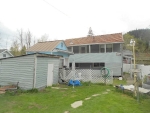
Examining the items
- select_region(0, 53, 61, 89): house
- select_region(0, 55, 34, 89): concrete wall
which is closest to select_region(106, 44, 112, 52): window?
select_region(0, 53, 61, 89): house

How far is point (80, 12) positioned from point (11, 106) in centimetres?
972

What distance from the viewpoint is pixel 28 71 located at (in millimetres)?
9367

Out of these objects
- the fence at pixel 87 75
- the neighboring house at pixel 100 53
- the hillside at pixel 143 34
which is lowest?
the fence at pixel 87 75

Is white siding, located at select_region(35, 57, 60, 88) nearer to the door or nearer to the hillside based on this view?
the door

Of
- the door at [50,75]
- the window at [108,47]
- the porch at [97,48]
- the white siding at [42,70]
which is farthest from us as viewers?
the window at [108,47]

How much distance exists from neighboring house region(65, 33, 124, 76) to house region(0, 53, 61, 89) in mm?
10004

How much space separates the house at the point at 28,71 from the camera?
9273 millimetres

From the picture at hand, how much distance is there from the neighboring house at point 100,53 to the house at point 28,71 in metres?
10.0

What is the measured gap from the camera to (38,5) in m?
9.98

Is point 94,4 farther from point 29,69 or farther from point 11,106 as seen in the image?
point 11,106

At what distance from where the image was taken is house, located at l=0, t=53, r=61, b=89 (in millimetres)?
9273

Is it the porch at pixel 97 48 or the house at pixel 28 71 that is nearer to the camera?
the house at pixel 28 71

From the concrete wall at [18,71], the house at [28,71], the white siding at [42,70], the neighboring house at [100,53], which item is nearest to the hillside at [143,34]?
the neighboring house at [100,53]

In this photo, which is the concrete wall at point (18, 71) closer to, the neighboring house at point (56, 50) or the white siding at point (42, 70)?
the white siding at point (42, 70)
